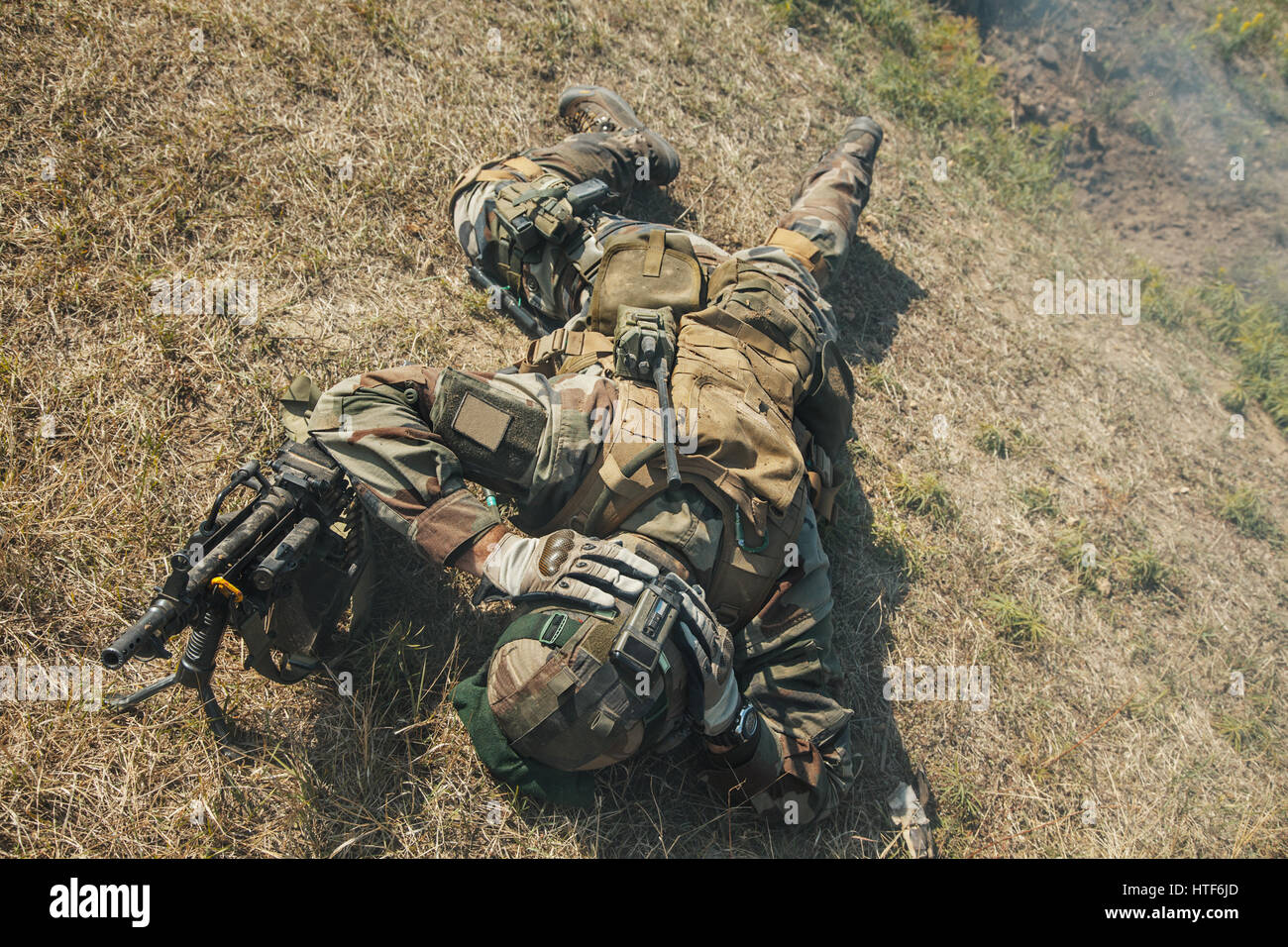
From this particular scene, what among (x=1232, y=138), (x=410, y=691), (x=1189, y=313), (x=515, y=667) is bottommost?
(x=410, y=691)

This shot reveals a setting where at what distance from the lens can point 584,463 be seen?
3762 millimetres

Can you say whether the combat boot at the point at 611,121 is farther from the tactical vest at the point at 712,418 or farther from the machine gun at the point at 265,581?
the machine gun at the point at 265,581

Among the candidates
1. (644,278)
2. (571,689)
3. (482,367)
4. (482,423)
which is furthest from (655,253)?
(571,689)

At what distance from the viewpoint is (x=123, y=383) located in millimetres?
4242

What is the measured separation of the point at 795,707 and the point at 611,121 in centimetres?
433

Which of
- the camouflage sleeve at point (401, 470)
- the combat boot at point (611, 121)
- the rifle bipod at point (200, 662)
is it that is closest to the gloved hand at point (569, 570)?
the camouflage sleeve at point (401, 470)

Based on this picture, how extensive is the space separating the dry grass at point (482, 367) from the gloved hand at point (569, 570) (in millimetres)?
833

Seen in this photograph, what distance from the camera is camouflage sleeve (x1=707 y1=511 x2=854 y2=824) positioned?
383 centimetres

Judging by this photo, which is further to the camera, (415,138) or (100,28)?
(415,138)

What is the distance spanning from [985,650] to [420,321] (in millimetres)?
4235

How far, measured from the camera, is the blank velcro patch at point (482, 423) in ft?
11.9

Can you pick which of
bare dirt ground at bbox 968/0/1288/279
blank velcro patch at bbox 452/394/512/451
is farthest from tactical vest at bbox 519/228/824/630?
bare dirt ground at bbox 968/0/1288/279

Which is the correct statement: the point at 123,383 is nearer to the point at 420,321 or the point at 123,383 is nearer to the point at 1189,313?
the point at 420,321

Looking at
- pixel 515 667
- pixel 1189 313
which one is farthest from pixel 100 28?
pixel 1189 313
